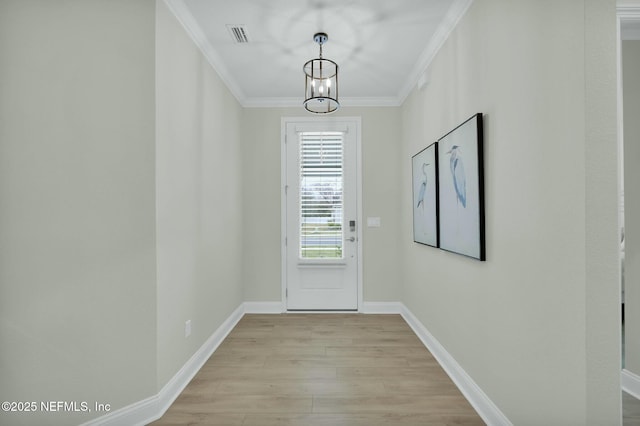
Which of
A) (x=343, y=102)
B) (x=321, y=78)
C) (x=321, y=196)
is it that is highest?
(x=343, y=102)

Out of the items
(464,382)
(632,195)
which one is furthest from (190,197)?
(632,195)

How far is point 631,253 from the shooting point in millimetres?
2146

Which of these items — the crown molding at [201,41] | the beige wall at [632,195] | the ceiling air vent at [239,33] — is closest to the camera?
the beige wall at [632,195]

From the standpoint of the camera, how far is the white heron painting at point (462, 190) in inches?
78.4

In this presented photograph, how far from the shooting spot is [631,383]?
209 centimetres

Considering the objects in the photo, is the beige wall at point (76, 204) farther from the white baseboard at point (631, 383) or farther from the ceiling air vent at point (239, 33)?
the white baseboard at point (631, 383)

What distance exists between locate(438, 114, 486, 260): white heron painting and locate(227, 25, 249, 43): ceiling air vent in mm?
1790

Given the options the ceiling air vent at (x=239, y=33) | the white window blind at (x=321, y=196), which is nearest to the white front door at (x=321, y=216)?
the white window blind at (x=321, y=196)

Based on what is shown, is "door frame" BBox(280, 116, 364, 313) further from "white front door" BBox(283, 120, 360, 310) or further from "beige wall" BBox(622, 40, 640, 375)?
"beige wall" BBox(622, 40, 640, 375)

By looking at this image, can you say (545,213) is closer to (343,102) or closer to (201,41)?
(201,41)

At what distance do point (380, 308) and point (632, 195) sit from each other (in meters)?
2.69

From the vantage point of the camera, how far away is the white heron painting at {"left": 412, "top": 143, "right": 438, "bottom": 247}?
2.80 metres

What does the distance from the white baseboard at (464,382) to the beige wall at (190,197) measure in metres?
1.97

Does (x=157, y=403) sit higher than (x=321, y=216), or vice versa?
(x=321, y=216)
